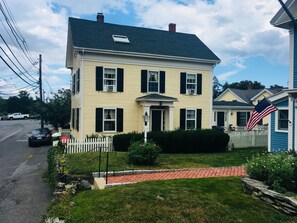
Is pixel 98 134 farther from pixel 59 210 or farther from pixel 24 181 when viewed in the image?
pixel 59 210

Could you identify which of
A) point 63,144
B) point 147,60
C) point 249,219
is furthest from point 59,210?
point 147,60

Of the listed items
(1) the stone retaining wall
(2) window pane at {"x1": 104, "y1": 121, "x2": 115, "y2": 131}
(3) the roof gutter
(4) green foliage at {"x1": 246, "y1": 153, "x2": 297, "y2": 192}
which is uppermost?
(3) the roof gutter

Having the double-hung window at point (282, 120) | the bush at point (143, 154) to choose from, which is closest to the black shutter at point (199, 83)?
the double-hung window at point (282, 120)

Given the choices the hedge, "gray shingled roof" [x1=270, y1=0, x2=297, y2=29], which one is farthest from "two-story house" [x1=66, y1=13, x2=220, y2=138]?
"gray shingled roof" [x1=270, y1=0, x2=297, y2=29]

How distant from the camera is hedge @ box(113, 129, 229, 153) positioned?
16.5m

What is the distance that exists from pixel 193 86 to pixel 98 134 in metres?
8.07

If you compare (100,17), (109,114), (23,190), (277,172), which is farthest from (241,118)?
(23,190)

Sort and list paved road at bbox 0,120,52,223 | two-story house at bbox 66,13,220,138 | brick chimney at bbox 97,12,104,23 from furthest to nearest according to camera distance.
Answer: brick chimney at bbox 97,12,104,23 → two-story house at bbox 66,13,220,138 → paved road at bbox 0,120,52,223

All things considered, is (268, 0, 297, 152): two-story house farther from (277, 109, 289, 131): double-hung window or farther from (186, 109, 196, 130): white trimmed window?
(186, 109, 196, 130): white trimmed window

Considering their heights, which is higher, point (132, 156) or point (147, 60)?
point (147, 60)

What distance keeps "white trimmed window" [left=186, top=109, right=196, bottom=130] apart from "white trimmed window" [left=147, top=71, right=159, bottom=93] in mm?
3047

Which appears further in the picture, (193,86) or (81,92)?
(193,86)

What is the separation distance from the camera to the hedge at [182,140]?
16.5 metres

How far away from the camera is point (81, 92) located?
1820cm
